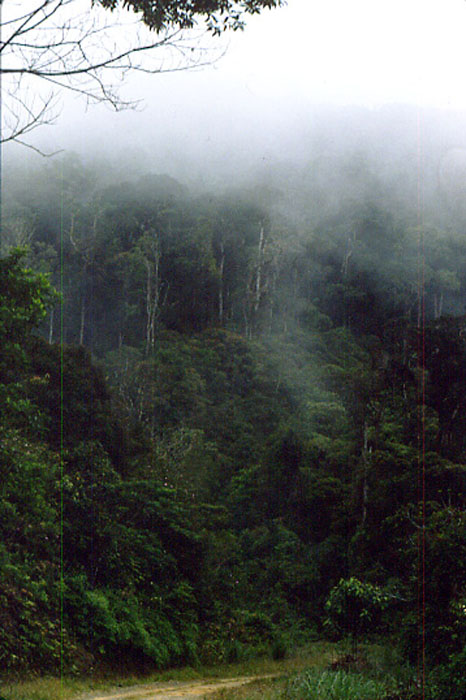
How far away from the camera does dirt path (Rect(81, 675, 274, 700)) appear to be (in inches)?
A: 341

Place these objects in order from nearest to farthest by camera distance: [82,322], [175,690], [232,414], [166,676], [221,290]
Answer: [175,690]
[166,676]
[82,322]
[232,414]
[221,290]

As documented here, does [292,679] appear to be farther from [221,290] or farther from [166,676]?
[221,290]

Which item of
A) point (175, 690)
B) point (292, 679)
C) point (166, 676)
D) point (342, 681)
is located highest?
point (342, 681)

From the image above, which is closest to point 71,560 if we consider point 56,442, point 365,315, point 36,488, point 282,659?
point 36,488

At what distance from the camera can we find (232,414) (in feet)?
52.2

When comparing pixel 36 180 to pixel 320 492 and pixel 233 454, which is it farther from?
pixel 320 492

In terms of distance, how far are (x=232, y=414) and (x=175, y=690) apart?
7.26m

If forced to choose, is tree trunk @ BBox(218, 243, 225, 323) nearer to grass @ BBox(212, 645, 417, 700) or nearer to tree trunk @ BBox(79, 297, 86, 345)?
tree trunk @ BBox(79, 297, 86, 345)

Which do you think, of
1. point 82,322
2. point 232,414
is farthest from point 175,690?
point 82,322

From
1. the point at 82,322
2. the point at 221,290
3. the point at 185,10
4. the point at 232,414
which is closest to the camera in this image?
the point at 185,10

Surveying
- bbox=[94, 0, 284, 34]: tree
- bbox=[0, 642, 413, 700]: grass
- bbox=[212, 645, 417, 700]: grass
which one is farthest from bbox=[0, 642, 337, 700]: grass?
bbox=[94, 0, 284, 34]: tree

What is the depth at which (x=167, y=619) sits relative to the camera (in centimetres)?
1151

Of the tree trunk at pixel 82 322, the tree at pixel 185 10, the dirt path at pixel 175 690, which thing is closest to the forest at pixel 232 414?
the tree trunk at pixel 82 322

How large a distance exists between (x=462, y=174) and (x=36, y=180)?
9.27 metres
